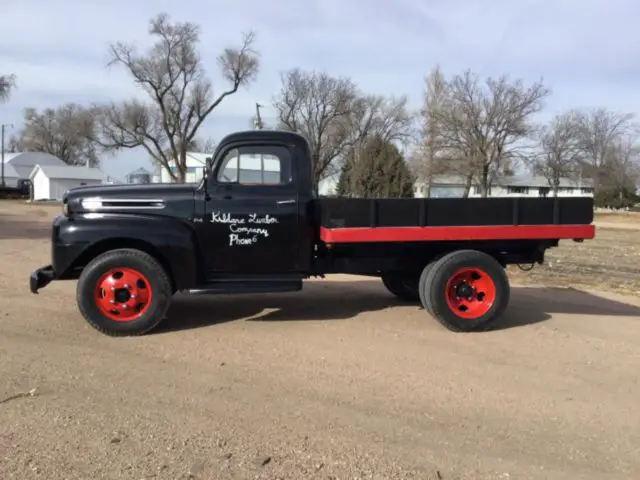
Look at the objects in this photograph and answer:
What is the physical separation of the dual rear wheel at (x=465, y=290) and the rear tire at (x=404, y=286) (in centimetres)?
121

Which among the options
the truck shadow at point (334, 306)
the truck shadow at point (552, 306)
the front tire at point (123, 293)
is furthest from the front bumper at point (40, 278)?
the truck shadow at point (552, 306)

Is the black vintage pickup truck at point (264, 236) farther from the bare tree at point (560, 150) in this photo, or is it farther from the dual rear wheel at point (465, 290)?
the bare tree at point (560, 150)

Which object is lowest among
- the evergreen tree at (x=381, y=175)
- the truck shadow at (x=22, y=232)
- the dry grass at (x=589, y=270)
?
the dry grass at (x=589, y=270)

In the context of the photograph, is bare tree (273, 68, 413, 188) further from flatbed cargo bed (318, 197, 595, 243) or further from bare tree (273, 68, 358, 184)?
flatbed cargo bed (318, 197, 595, 243)

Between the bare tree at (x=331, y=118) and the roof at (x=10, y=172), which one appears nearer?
the bare tree at (x=331, y=118)

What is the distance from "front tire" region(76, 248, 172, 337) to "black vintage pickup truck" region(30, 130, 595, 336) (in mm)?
10

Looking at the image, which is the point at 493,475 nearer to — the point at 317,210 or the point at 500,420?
the point at 500,420

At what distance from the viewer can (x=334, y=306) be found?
809 centimetres

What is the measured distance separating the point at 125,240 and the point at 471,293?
12.3 ft

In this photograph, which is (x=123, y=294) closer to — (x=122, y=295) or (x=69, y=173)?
(x=122, y=295)

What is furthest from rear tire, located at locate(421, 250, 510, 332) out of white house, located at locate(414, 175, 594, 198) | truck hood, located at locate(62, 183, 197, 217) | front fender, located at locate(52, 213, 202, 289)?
white house, located at locate(414, 175, 594, 198)

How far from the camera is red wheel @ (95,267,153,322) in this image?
6406 millimetres

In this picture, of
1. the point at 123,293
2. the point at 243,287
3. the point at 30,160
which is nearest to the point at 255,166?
the point at 243,287

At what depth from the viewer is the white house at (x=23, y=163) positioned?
92.3 m
